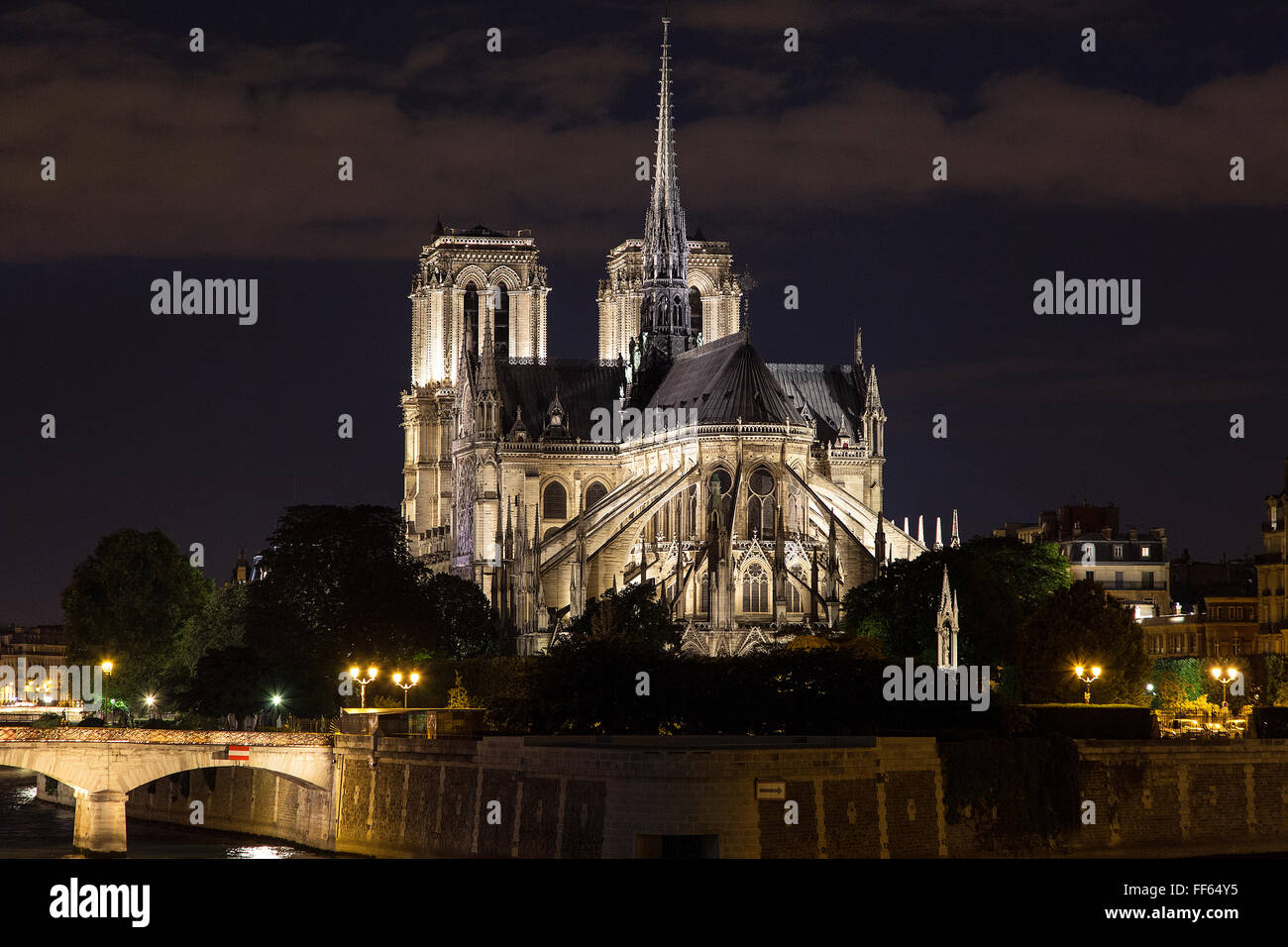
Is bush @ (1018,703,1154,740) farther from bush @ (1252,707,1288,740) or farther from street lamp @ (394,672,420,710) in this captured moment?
street lamp @ (394,672,420,710)

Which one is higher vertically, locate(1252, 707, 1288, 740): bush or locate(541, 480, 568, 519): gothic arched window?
locate(541, 480, 568, 519): gothic arched window

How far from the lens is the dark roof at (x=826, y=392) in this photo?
422ft

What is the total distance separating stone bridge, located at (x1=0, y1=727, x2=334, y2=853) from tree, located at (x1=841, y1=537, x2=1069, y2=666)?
22.5m

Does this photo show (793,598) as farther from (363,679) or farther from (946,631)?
(946,631)

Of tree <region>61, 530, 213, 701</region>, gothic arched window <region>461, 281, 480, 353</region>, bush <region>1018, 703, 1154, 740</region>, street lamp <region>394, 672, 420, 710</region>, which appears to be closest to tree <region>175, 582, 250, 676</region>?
tree <region>61, 530, 213, 701</region>

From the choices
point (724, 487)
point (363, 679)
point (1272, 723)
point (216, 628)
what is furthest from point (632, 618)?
point (1272, 723)

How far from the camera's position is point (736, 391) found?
113 metres

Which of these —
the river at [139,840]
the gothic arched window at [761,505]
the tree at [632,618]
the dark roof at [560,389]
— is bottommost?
the river at [139,840]

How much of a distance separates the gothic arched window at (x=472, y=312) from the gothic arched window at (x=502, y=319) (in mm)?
1050

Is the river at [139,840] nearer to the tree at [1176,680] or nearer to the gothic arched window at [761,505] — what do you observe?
the tree at [1176,680]

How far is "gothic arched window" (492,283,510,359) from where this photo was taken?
140 meters

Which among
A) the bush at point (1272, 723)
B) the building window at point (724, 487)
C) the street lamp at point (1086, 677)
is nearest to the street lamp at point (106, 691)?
the building window at point (724, 487)
